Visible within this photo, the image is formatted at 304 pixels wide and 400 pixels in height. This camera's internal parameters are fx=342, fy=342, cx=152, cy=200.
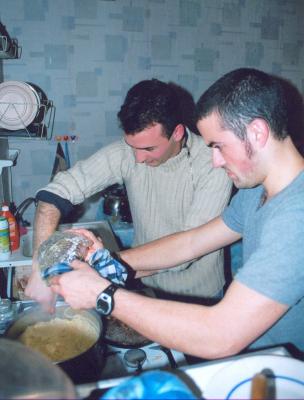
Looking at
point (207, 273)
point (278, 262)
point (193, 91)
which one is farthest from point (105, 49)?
point (278, 262)

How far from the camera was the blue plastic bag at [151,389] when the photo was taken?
0.46m

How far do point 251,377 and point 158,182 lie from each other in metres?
1.26

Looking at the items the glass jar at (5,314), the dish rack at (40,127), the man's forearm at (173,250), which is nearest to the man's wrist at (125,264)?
the man's forearm at (173,250)

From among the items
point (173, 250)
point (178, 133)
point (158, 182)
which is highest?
point (178, 133)

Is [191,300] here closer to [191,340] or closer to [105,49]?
[191,340]

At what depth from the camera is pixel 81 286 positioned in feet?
3.14

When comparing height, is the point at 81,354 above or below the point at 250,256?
below

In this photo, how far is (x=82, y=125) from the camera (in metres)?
3.00

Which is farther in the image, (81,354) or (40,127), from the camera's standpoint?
(40,127)

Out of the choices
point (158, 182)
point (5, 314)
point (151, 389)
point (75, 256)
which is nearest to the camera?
point (151, 389)

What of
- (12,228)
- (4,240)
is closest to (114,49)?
(12,228)

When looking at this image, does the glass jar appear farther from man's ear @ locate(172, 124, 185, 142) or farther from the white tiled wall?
the white tiled wall

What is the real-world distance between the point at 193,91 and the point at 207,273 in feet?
6.12

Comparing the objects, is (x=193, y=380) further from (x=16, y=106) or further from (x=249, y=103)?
(x=16, y=106)
